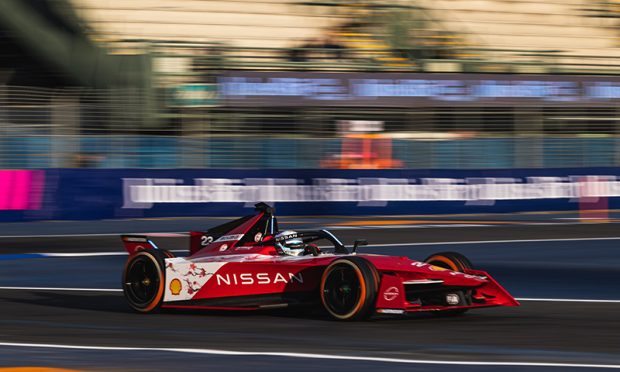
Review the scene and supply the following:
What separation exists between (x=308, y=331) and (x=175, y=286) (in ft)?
5.72

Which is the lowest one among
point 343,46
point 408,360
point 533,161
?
point 408,360

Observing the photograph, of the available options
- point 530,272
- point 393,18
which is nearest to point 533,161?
point 393,18

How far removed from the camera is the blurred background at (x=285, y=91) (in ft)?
73.5

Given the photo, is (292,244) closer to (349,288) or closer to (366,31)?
(349,288)

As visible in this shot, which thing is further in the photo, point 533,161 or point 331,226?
point 533,161

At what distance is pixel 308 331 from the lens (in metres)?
8.12

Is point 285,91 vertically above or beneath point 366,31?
beneath

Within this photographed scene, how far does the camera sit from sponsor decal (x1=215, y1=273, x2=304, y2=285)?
29.0 feet

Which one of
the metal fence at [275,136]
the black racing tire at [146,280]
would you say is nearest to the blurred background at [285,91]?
the metal fence at [275,136]

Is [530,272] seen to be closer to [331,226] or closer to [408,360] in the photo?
[408,360]

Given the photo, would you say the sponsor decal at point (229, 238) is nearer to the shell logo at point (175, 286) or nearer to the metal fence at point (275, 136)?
the shell logo at point (175, 286)

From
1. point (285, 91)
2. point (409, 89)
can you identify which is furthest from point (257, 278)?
point (409, 89)

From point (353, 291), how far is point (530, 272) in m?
5.14

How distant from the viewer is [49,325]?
28.7ft
